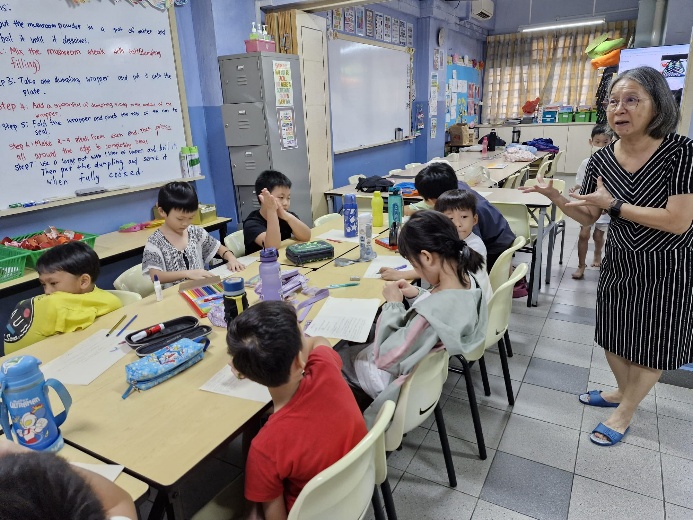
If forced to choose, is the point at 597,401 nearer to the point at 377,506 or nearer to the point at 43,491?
the point at 377,506

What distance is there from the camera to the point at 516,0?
361 inches

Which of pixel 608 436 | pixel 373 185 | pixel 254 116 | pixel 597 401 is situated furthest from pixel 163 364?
pixel 373 185

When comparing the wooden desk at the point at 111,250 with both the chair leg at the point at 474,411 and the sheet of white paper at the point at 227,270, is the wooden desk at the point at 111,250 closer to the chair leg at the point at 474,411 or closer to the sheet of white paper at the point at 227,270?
the sheet of white paper at the point at 227,270

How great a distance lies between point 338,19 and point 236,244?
4.11 m

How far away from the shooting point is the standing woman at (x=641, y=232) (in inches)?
62.8

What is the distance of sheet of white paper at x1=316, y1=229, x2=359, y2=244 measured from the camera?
282 cm

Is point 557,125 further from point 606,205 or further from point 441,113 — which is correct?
point 606,205

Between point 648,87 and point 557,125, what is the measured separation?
805 centimetres

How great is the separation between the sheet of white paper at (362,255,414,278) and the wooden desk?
167 cm

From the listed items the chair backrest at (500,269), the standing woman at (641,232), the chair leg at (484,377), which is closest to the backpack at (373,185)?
the chair backrest at (500,269)

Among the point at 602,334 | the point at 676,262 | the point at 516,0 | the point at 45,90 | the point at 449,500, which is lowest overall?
the point at 449,500

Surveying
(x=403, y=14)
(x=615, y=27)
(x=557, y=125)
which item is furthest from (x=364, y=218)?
(x=615, y=27)

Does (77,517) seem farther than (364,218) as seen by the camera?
No

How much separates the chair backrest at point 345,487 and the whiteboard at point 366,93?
520 cm
